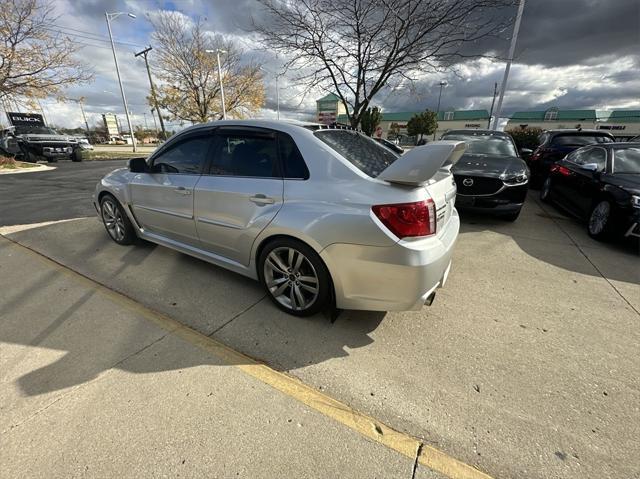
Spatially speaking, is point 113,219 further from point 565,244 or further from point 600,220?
point 600,220

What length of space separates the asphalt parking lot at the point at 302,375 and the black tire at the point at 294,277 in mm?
153

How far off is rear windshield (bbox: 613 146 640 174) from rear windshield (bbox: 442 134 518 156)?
1.52 m

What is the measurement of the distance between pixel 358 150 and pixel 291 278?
4.04ft

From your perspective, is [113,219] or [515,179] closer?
[113,219]

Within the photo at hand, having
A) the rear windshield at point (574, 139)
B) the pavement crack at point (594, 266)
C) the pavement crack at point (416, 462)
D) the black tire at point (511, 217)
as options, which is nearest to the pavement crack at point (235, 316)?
the pavement crack at point (416, 462)

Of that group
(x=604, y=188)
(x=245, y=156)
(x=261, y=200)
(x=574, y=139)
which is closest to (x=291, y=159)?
(x=261, y=200)

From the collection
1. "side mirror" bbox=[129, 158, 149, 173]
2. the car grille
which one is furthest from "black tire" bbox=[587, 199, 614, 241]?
"side mirror" bbox=[129, 158, 149, 173]

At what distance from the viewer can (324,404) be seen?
5.95ft

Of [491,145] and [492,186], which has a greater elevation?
[491,145]

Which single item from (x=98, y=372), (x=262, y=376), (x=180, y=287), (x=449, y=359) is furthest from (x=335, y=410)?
(x=180, y=287)

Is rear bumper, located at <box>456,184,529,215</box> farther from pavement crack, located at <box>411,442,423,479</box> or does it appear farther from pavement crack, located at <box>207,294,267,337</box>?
pavement crack, located at <box>411,442,423,479</box>

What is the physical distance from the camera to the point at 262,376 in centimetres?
200

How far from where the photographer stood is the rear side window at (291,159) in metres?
2.35

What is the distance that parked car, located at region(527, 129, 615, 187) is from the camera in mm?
8112
